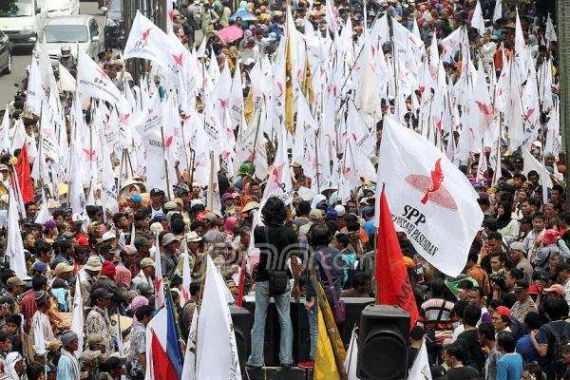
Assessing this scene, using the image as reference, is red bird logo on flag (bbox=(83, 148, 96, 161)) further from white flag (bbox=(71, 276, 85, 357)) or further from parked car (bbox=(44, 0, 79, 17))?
parked car (bbox=(44, 0, 79, 17))

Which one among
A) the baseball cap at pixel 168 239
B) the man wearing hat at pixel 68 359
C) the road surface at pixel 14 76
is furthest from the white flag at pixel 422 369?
the road surface at pixel 14 76

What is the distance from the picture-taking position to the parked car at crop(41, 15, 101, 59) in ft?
133

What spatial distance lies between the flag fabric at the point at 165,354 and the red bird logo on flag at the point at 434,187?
7.35ft

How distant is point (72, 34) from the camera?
1620 inches

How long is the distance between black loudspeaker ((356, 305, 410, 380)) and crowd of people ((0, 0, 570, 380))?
0.92 metres

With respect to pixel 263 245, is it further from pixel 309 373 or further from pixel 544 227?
pixel 544 227

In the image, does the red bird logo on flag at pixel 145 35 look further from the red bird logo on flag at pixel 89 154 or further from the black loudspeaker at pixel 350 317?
the black loudspeaker at pixel 350 317

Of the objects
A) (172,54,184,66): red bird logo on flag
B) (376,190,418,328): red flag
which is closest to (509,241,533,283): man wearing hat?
(376,190,418,328): red flag

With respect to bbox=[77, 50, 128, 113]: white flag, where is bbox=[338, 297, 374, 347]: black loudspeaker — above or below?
below

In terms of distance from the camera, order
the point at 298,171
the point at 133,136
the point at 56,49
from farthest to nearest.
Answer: the point at 56,49
the point at 133,136
the point at 298,171

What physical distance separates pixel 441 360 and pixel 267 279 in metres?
1.57

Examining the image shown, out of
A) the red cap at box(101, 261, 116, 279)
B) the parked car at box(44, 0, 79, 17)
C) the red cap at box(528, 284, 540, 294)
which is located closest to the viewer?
the red cap at box(528, 284, 540, 294)

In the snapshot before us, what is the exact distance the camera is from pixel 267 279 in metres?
17.0

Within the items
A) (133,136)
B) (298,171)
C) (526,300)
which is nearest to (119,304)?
(526,300)
